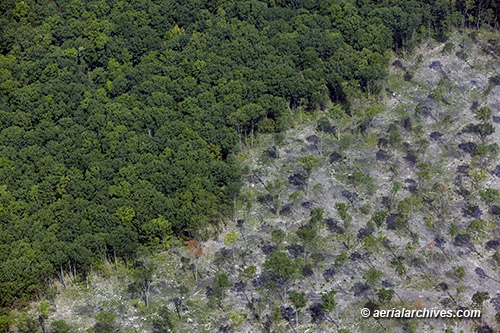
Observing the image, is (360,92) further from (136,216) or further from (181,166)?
(136,216)

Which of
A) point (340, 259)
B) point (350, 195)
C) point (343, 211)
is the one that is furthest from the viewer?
point (350, 195)

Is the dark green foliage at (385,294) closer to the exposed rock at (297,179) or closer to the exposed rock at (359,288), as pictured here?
the exposed rock at (359,288)

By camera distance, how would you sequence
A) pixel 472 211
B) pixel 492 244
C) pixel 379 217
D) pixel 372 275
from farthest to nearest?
pixel 472 211, pixel 492 244, pixel 379 217, pixel 372 275

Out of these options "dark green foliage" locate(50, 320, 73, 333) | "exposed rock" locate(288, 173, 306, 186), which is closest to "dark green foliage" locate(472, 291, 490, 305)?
"exposed rock" locate(288, 173, 306, 186)

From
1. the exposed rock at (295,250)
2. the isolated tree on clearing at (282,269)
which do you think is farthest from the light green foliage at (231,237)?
the exposed rock at (295,250)

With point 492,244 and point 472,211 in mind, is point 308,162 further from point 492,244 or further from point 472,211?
point 492,244

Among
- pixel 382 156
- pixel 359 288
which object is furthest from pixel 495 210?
pixel 359 288

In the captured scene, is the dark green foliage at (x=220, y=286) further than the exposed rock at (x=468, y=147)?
No

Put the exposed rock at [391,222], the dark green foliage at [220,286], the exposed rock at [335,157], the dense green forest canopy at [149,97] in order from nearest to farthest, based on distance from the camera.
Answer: the dark green foliage at [220,286] < the dense green forest canopy at [149,97] < the exposed rock at [391,222] < the exposed rock at [335,157]

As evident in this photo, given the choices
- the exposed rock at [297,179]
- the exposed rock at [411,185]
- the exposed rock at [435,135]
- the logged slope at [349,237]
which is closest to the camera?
the logged slope at [349,237]
